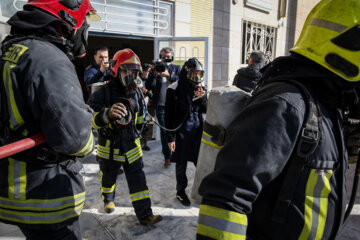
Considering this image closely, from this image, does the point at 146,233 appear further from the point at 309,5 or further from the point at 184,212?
the point at 309,5

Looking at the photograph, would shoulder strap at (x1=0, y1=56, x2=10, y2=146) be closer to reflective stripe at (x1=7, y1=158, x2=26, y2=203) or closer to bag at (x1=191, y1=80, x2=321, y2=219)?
reflective stripe at (x1=7, y1=158, x2=26, y2=203)

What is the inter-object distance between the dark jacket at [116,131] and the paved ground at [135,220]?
2.51 feet

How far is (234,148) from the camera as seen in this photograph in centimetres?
86

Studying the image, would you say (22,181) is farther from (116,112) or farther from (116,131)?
(116,131)

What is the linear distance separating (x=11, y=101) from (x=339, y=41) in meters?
1.65

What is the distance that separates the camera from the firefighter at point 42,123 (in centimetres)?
136

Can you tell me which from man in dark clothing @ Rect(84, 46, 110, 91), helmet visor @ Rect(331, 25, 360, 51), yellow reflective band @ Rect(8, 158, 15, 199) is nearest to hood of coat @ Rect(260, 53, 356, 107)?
helmet visor @ Rect(331, 25, 360, 51)

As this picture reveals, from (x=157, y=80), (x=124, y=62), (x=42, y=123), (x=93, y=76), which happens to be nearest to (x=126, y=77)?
(x=124, y=62)

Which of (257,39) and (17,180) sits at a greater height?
(257,39)

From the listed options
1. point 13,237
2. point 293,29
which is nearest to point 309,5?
point 293,29

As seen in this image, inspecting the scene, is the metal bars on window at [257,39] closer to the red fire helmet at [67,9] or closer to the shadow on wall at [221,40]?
the shadow on wall at [221,40]

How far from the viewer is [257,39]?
9.85m

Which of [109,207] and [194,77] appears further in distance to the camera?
[194,77]

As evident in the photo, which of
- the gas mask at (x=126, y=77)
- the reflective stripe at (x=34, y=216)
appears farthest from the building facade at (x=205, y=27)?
the reflective stripe at (x=34, y=216)
